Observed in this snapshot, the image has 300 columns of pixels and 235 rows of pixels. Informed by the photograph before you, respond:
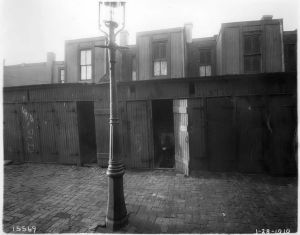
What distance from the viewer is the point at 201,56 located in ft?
41.7

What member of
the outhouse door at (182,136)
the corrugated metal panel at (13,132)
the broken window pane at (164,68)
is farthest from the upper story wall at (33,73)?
the outhouse door at (182,136)

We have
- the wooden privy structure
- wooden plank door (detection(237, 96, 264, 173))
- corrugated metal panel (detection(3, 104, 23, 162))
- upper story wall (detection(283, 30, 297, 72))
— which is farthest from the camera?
upper story wall (detection(283, 30, 297, 72))

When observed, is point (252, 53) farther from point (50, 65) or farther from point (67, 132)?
point (50, 65)

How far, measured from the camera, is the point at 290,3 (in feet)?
14.3

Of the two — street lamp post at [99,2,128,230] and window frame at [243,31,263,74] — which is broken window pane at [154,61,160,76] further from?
street lamp post at [99,2,128,230]

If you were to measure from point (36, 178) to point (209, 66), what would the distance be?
34.9ft

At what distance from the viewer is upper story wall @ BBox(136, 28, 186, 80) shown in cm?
1116

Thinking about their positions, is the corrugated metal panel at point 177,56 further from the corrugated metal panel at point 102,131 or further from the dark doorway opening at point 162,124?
the corrugated metal panel at point 102,131

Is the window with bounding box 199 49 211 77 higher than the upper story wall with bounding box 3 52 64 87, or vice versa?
Result: the upper story wall with bounding box 3 52 64 87

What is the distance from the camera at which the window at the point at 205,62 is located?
41.2 feet

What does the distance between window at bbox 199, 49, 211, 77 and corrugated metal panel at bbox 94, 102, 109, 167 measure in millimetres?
6749

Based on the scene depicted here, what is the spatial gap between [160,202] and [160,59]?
8.04 meters

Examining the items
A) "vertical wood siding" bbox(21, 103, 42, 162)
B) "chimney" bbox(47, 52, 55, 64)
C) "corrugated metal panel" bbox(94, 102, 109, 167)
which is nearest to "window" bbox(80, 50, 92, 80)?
"vertical wood siding" bbox(21, 103, 42, 162)

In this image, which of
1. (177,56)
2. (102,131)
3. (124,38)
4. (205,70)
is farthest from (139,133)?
(124,38)
